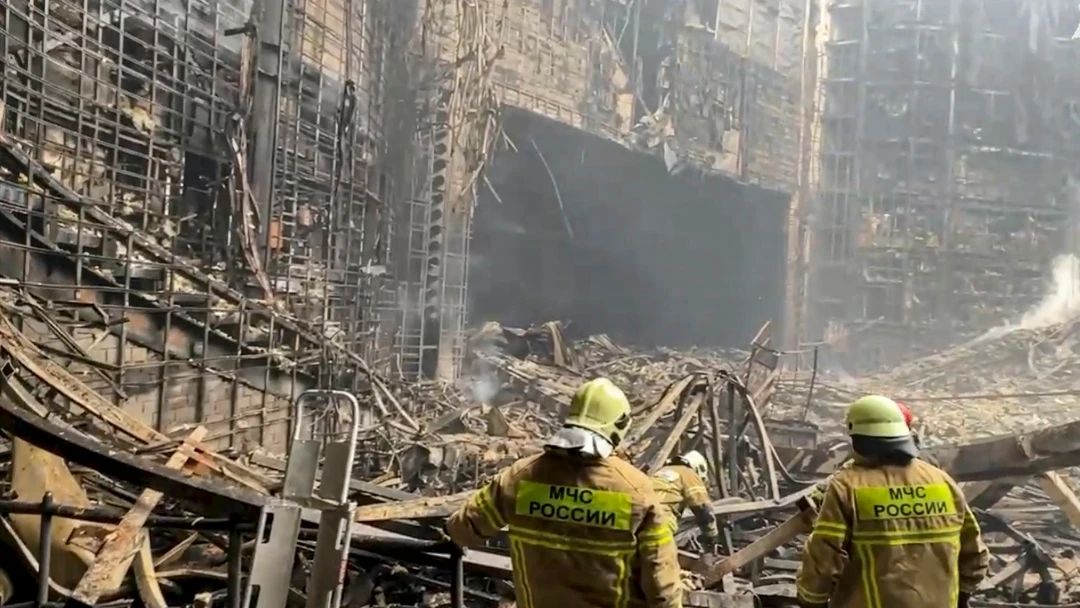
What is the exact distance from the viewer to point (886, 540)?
2.54 m

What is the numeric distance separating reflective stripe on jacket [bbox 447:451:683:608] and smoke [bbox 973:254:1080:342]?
68.3ft

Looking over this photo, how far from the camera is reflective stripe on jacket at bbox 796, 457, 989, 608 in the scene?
8.29ft

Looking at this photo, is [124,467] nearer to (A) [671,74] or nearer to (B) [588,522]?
(B) [588,522]

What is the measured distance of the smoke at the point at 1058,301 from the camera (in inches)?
803

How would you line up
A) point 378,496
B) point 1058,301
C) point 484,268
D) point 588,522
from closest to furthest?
point 588,522 → point 378,496 → point 484,268 → point 1058,301

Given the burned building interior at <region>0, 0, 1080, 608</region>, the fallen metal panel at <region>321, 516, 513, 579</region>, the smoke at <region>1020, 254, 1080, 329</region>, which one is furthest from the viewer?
the smoke at <region>1020, 254, 1080, 329</region>

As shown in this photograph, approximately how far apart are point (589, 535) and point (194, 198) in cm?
589

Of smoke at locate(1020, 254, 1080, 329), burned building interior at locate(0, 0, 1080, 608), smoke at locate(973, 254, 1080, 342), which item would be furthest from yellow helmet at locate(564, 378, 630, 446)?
smoke at locate(1020, 254, 1080, 329)

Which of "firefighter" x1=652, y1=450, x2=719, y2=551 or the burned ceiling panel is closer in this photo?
"firefighter" x1=652, y1=450, x2=719, y2=551

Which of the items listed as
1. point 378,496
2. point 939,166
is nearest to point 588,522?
point 378,496

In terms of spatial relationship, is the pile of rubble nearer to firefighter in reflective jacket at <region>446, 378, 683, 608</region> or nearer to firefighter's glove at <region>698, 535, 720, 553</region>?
firefighter's glove at <region>698, 535, 720, 553</region>

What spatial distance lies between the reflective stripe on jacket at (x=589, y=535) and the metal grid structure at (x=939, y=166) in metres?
19.4

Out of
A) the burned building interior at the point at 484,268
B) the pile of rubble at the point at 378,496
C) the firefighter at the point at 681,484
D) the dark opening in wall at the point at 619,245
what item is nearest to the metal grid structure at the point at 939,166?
the burned building interior at the point at 484,268

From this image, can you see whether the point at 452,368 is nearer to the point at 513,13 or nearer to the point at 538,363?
the point at 538,363
